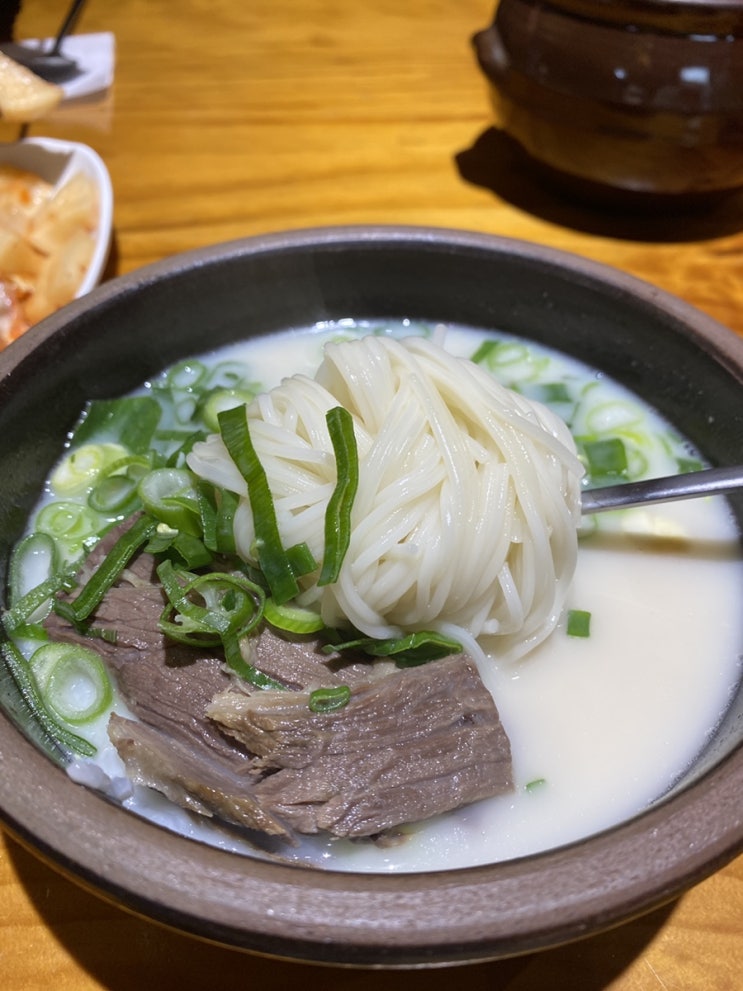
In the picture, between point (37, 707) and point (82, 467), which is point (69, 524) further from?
point (37, 707)

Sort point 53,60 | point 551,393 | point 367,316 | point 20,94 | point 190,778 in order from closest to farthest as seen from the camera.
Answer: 1. point 190,778
2. point 551,393
3. point 367,316
4. point 20,94
5. point 53,60

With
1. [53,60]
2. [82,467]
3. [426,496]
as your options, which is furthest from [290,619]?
[53,60]

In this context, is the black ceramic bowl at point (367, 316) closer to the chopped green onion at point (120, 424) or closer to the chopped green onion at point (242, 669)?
the chopped green onion at point (120, 424)

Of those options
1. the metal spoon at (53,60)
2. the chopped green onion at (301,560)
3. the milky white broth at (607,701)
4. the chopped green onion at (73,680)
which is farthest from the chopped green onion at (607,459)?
the metal spoon at (53,60)

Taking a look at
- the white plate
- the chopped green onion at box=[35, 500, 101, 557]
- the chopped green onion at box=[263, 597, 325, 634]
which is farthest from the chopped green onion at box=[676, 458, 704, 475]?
the white plate

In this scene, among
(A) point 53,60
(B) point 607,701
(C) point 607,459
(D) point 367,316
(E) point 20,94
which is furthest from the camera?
(A) point 53,60

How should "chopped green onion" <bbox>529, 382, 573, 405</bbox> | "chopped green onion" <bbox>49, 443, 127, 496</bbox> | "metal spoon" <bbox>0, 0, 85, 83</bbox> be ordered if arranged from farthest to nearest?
1. "metal spoon" <bbox>0, 0, 85, 83</bbox>
2. "chopped green onion" <bbox>529, 382, 573, 405</bbox>
3. "chopped green onion" <bbox>49, 443, 127, 496</bbox>

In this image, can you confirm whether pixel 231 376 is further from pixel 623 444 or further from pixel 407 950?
pixel 407 950

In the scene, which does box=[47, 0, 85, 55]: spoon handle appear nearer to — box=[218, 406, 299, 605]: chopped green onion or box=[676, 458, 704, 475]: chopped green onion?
box=[218, 406, 299, 605]: chopped green onion
